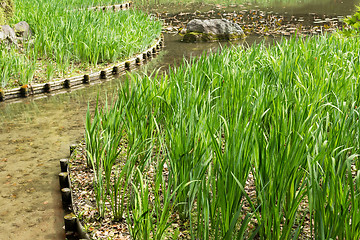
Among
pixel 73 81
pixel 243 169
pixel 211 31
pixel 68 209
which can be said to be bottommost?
pixel 68 209

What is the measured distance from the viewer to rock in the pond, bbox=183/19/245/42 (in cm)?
1204

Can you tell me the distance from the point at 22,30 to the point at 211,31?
562 cm

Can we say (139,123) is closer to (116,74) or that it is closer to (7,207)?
(7,207)

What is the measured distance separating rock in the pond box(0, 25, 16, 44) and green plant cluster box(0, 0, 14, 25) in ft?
0.52

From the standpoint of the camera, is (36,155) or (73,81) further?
(73,81)

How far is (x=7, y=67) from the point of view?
6379 mm

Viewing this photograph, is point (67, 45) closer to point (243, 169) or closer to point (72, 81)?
point (72, 81)

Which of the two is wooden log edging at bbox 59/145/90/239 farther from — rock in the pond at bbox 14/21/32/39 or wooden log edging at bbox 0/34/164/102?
rock in the pond at bbox 14/21/32/39

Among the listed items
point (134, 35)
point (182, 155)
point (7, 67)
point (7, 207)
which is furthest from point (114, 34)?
point (182, 155)

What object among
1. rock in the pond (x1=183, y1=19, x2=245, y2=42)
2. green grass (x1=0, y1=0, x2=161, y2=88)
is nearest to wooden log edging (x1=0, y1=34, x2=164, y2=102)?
green grass (x1=0, y1=0, x2=161, y2=88)

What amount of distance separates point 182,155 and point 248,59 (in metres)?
2.95

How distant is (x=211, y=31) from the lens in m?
12.2

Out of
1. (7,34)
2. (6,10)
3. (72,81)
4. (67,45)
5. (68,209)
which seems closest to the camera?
(68,209)

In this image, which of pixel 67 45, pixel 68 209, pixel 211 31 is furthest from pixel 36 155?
pixel 211 31
